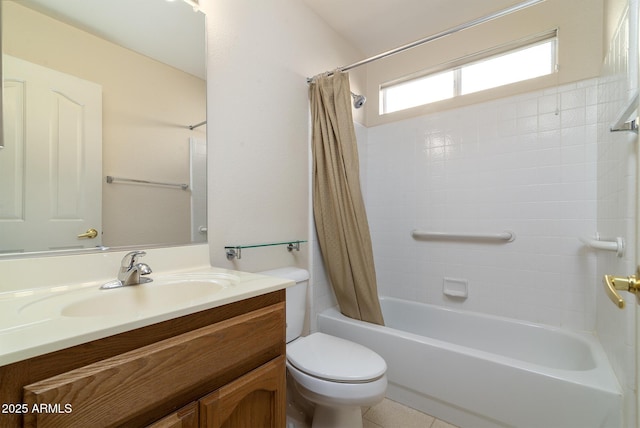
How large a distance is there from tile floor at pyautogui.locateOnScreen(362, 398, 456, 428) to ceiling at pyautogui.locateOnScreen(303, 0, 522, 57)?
8.32 feet

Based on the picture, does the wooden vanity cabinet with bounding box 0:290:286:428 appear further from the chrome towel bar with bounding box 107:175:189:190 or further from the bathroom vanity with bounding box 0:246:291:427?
the chrome towel bar with bounding box 107:175:189:190

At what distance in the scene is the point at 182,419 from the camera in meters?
0.64

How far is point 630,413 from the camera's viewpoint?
3.18 ft

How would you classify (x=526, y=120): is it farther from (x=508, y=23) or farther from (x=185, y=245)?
(x=185, y=245)

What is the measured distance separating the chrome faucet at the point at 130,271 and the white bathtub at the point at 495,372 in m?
1.23

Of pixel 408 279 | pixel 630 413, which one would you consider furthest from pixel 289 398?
pixel 630 413

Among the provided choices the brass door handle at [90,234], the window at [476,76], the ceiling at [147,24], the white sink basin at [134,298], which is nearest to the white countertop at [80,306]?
the white sink basin at [134,298]

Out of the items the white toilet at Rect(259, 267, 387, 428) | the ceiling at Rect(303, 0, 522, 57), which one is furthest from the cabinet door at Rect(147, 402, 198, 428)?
the ceiling at Rect(303, 0, 522, 57)

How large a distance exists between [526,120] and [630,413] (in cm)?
158

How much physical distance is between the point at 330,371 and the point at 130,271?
33.9 inches

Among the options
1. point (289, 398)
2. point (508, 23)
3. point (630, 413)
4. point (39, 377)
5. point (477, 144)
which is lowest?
point (289, 398)

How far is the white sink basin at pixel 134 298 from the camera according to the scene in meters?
0.69

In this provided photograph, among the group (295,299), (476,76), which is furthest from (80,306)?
(476,76)

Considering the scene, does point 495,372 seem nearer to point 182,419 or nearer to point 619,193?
point 619,193
